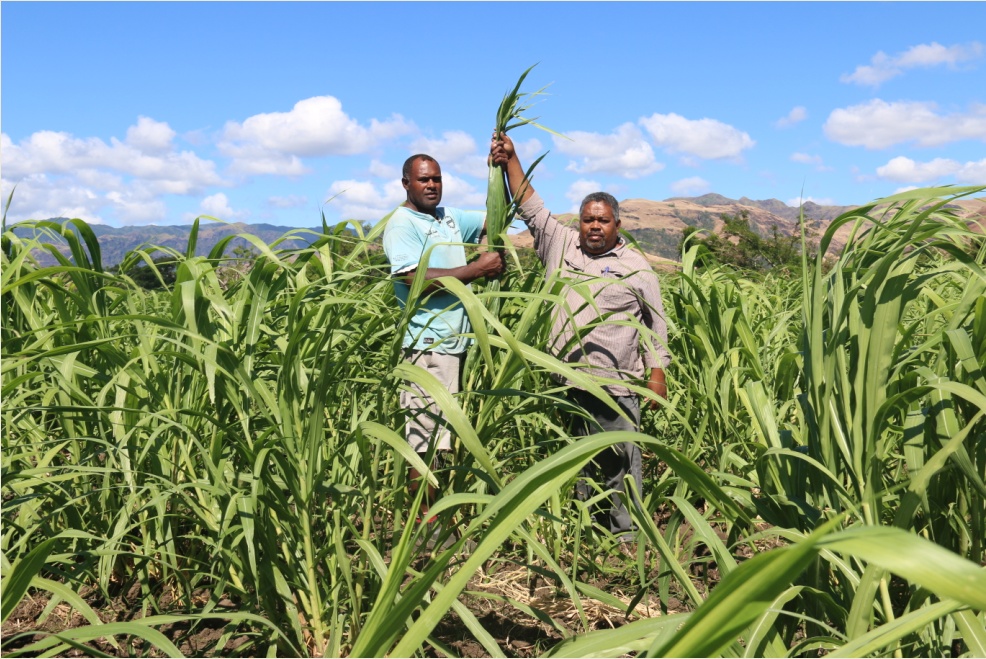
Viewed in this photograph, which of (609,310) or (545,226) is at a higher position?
(545,226)

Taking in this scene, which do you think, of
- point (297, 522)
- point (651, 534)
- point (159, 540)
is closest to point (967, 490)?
point (651, 534)

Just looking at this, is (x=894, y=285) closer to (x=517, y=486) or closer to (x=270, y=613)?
(x=517, y=486)

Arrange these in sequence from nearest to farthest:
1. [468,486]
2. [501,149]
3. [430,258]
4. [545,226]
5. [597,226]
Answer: [468,486] → [501,149] → [430,258] → [597,226] → [545,226]

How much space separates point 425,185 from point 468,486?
57.7 inches

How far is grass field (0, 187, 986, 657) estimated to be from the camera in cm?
94

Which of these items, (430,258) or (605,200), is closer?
(430,258)

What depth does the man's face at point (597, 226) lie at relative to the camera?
273cm

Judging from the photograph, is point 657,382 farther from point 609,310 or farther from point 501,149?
point 501,149

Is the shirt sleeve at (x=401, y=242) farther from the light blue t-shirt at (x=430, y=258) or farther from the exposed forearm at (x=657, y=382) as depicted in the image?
the exposed forearm at (x=657, y=382)

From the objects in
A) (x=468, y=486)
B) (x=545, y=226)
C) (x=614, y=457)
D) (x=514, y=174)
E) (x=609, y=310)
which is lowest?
(x=614, y=457)

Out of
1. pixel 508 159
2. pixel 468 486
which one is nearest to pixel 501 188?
pixel 508 159

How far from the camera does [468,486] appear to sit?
1668 mm

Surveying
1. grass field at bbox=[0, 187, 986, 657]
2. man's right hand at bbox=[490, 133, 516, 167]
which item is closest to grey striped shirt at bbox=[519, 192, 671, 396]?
man's right hand at bbox=[490, 133, 516, 167]

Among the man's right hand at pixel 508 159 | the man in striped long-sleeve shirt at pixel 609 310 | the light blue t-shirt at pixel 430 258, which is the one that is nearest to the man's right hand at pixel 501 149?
the man's right hand at pixel 508 159
